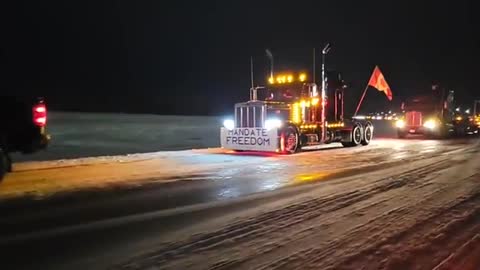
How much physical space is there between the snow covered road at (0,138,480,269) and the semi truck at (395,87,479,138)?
17951mm

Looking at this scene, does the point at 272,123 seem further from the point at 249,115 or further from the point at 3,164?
the point at 3,164

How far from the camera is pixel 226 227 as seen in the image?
25.9 ft

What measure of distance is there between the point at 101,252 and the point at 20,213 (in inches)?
110

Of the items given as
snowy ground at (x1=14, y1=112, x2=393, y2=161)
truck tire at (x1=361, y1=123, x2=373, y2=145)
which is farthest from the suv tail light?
truck tire at (x1=361, y1=123, x2=373, y2=145)

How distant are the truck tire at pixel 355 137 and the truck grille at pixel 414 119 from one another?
28.0 ft

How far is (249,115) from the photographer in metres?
21.5

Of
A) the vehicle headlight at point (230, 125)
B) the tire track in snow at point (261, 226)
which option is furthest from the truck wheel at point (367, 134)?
the tire track in snow at point (261, 226)

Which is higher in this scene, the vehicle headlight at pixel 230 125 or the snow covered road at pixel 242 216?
the vehicle headlight at pixel 230 125

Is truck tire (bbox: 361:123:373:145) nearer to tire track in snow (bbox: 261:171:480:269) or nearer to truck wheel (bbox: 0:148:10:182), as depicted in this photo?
tire track in snow (bbox: 261:171:480:269)

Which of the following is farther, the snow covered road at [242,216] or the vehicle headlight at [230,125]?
the vehicle headlight at [230,125]

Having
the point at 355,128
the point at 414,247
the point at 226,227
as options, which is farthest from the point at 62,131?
the point at 414,247

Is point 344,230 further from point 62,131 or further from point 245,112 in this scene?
point 62,131

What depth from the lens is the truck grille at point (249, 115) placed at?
2123cm

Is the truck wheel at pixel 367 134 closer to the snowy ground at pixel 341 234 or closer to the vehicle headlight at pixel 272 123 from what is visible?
the vehicle headlight at pixel 272 123
